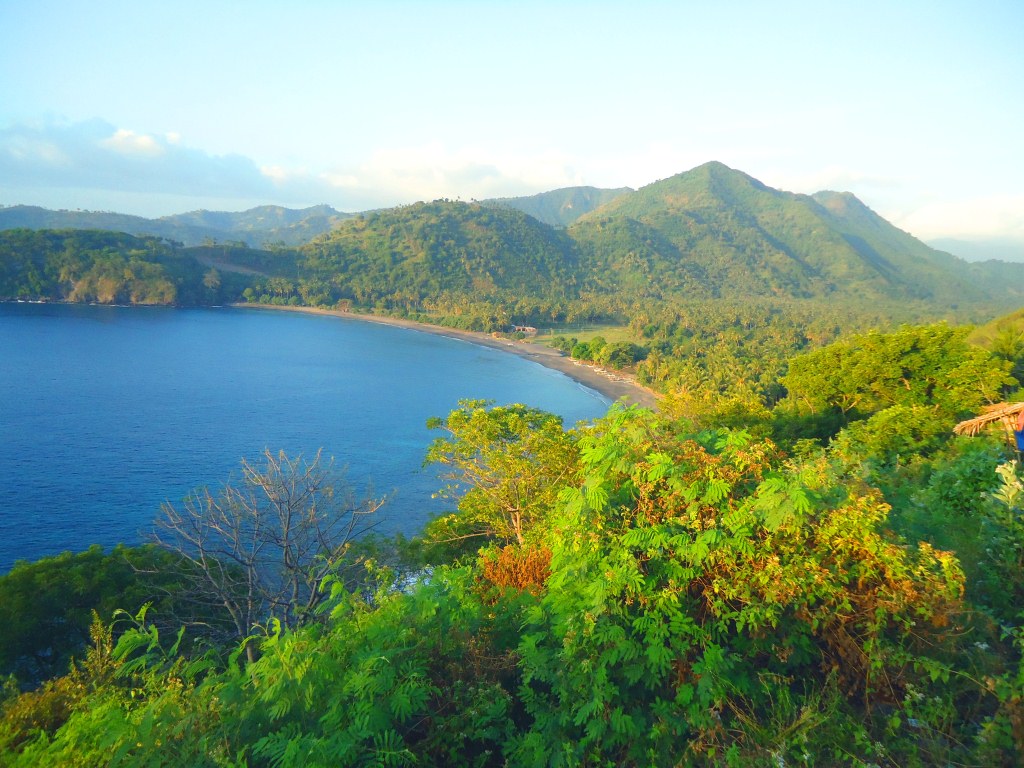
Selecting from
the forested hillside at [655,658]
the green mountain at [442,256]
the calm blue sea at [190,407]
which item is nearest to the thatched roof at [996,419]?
the forested hillside at [655,658]

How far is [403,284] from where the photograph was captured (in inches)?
5217

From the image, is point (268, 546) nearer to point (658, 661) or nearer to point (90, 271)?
point (658, 661)

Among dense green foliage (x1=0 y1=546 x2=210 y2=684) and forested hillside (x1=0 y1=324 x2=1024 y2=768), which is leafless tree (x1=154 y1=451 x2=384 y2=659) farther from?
forested hillside (x1=0 y1=324 x2=1024 y2=768)

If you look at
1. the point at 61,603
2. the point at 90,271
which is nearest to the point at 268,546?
the point at 61,603

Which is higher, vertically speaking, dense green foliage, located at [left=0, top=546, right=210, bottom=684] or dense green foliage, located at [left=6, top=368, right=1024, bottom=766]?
dense green foliage, located at [left=6, top=368, right=1024, bottom=766]

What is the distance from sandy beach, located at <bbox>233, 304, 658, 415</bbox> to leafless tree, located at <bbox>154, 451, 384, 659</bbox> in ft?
69.1

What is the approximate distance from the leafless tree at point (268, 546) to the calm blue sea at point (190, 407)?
3835mm

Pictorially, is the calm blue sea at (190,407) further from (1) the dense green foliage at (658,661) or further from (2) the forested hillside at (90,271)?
(1) the dense green foliage at (658,661)

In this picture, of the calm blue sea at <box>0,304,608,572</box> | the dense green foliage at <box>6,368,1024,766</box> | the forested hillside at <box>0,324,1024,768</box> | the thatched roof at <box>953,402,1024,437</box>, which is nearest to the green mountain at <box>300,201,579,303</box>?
the calm blue sea at <box>0,304,608,572</box>

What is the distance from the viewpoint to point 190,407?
1635 inches

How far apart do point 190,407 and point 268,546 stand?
2510 cm

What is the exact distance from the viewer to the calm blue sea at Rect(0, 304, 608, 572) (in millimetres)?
25094

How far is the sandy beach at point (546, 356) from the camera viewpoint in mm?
58344

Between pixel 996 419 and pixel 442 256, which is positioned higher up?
pixel 442 256
